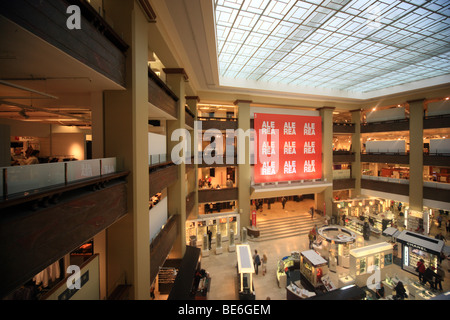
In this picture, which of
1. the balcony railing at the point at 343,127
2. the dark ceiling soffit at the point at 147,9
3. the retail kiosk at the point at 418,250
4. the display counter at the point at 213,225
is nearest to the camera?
the dark ceiling soffit at the point at 147,9

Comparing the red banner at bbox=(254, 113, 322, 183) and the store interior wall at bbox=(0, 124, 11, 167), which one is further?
the red banner at bbox=(254, 113, 322, 183)

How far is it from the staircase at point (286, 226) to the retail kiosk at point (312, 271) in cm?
506

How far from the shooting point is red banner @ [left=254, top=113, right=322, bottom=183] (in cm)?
1673

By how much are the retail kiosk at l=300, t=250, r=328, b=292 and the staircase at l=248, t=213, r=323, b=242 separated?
16.6 feet

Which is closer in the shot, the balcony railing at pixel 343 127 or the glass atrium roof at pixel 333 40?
the glass atrium roof at pixel 333 40

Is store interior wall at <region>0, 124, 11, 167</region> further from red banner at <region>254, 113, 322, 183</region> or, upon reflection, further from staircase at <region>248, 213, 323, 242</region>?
staircase at <region>248, 213, 323, 242</region>

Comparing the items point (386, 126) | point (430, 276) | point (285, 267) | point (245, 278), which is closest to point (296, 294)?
point (245, 278)

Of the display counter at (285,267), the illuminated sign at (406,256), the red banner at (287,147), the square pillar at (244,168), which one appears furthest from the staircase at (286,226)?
the illuminated sign at (406,256)

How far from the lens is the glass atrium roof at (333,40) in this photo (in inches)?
315

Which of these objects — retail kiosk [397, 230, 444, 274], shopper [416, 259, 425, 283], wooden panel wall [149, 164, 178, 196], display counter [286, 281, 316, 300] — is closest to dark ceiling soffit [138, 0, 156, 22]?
wooden panel wall [149, 164, 178, 196]

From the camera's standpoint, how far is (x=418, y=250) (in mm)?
11375

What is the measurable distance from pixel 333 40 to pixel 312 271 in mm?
12859

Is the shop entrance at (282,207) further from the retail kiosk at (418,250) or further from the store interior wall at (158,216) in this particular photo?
the store interior wall at (158,216)

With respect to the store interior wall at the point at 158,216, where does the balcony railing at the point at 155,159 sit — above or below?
above
